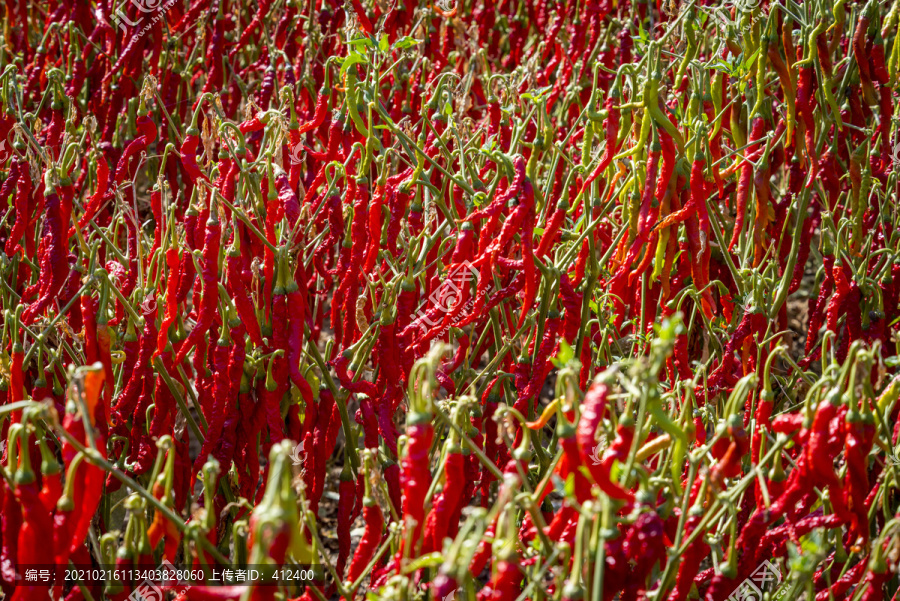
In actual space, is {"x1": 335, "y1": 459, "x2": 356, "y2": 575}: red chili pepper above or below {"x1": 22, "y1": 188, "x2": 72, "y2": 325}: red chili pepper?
below

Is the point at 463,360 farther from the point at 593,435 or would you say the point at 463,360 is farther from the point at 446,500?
the point at 593,435

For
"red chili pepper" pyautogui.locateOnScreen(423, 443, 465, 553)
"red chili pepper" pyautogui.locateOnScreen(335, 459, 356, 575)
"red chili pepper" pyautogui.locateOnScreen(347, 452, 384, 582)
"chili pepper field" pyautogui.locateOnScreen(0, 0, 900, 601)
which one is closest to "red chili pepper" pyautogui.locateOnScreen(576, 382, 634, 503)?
"chili pepper field" pyautogui.locateOnScreen(0, 0, 900, 601)

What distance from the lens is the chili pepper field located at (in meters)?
1.21

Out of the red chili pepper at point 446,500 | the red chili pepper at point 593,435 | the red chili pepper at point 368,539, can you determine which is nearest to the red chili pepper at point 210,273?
the red chili pepper at point 368,539

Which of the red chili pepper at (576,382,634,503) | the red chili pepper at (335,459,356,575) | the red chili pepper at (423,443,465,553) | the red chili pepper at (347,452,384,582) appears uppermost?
the red chili pepper at (576,382,634,503)

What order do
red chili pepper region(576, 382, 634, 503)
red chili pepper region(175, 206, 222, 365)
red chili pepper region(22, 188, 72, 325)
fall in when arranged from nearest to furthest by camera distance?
red chili pepper region(576, 382, 634, 503) < red chili pepper region(175, 206, 222, 365) < red chili pepper region(22, 188, 72, 325)

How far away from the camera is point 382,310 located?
Answer: 1.80m

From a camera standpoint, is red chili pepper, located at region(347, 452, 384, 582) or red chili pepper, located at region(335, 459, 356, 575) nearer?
red chili pepper, located at region(347, 452, 384, 582)

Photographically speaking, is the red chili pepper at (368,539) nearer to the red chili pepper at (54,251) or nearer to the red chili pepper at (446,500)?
the red chili pepper at (446,500)

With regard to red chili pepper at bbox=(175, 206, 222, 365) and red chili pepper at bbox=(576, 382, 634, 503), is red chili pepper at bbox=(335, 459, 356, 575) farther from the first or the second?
red chili pepper at bbox=(576, 382, 634, 503)

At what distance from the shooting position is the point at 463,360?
1990mm

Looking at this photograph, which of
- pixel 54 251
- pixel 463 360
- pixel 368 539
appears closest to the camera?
pixel 368 539

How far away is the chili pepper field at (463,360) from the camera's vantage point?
1.21 metres

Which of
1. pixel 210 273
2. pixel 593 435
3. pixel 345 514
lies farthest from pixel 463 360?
pixel 593 435
